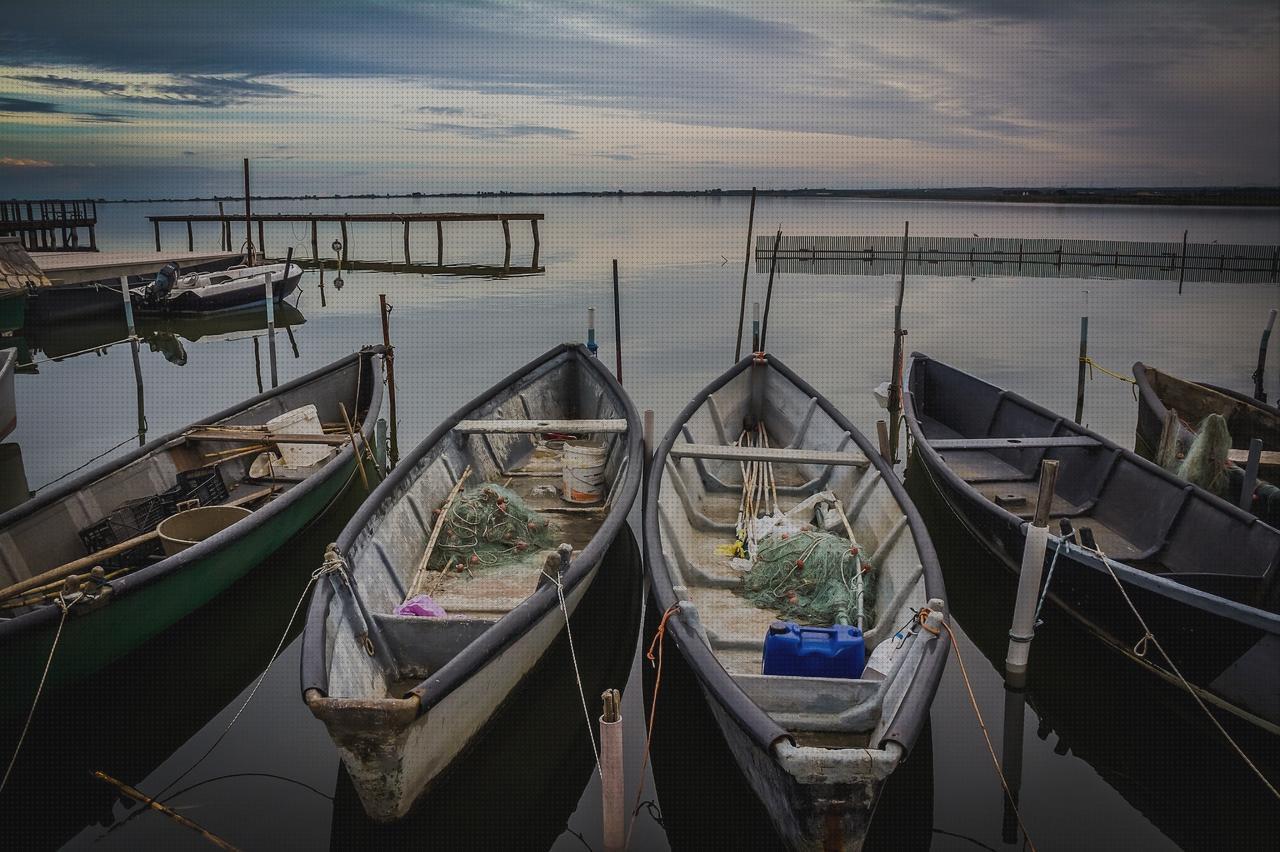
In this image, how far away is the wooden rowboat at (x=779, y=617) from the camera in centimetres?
458

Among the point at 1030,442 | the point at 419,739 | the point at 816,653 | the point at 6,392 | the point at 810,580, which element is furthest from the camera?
the point at 6,392

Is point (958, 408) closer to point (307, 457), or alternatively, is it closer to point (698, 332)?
point (307, 457)

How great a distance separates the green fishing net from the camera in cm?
701

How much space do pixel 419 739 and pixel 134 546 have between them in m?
4.57

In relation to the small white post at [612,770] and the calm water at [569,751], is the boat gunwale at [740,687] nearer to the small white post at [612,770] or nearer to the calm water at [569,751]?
the small white post at [612,770]

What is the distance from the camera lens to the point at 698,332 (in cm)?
2673

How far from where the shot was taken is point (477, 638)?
18.9ft

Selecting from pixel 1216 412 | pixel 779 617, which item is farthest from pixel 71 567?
pixel 1216 412

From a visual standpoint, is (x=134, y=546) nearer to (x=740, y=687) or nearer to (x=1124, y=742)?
(x=740, y=687)

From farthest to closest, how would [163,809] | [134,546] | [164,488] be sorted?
[164,488]
[134,546]
[163,809]

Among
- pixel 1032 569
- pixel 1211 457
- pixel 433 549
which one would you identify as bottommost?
pixel 433 549

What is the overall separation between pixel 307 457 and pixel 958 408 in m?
9.88

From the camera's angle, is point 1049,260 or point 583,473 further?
point 1049,260

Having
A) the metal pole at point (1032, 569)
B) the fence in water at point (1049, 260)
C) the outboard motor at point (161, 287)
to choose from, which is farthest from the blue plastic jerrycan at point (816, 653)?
the fence in water at point (1049, 260)
